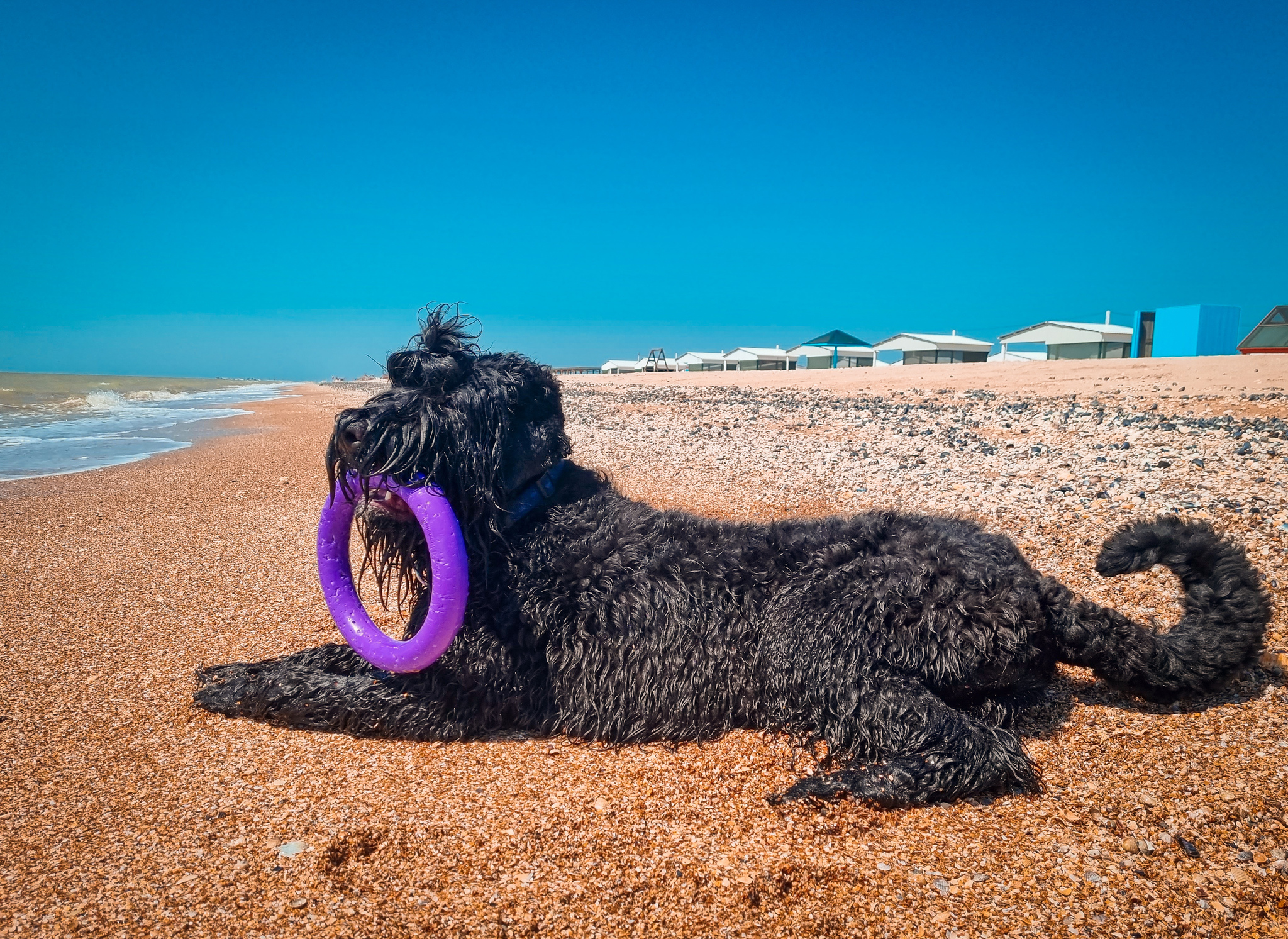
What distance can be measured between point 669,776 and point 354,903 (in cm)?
132

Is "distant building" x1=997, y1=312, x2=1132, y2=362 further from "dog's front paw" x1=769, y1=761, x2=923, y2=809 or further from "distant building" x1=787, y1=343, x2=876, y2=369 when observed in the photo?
"dog's front paw" x1=769, y1=761, x2=923, y2=809

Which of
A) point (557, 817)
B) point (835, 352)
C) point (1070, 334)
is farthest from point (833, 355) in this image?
point (557, 817)

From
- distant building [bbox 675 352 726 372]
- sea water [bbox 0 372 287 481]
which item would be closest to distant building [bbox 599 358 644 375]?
distant building [bbox 675 352 726 372]

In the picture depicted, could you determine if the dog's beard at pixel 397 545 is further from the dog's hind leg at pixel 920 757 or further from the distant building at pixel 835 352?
the distant building at pixel 835 352

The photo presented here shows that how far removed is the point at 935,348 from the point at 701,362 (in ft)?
106

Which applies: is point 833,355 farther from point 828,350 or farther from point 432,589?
point 432,589

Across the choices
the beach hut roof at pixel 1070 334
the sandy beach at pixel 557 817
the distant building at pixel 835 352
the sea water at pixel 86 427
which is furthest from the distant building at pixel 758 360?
the sandy beach at pixel 557 817

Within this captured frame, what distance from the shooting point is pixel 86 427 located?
2055 centimetres

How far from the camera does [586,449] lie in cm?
1254

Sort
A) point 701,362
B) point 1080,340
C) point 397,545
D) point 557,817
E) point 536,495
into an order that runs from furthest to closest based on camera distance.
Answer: point 701,362 < point 1080,340 < point 536,495 < point 397,545 < point 557,817

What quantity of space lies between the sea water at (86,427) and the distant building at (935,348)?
4987 cm

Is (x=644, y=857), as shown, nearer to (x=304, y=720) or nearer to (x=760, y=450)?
(x=304, y=720)

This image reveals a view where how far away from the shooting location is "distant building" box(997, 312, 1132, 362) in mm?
46281

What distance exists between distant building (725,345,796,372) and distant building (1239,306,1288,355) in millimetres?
43560
